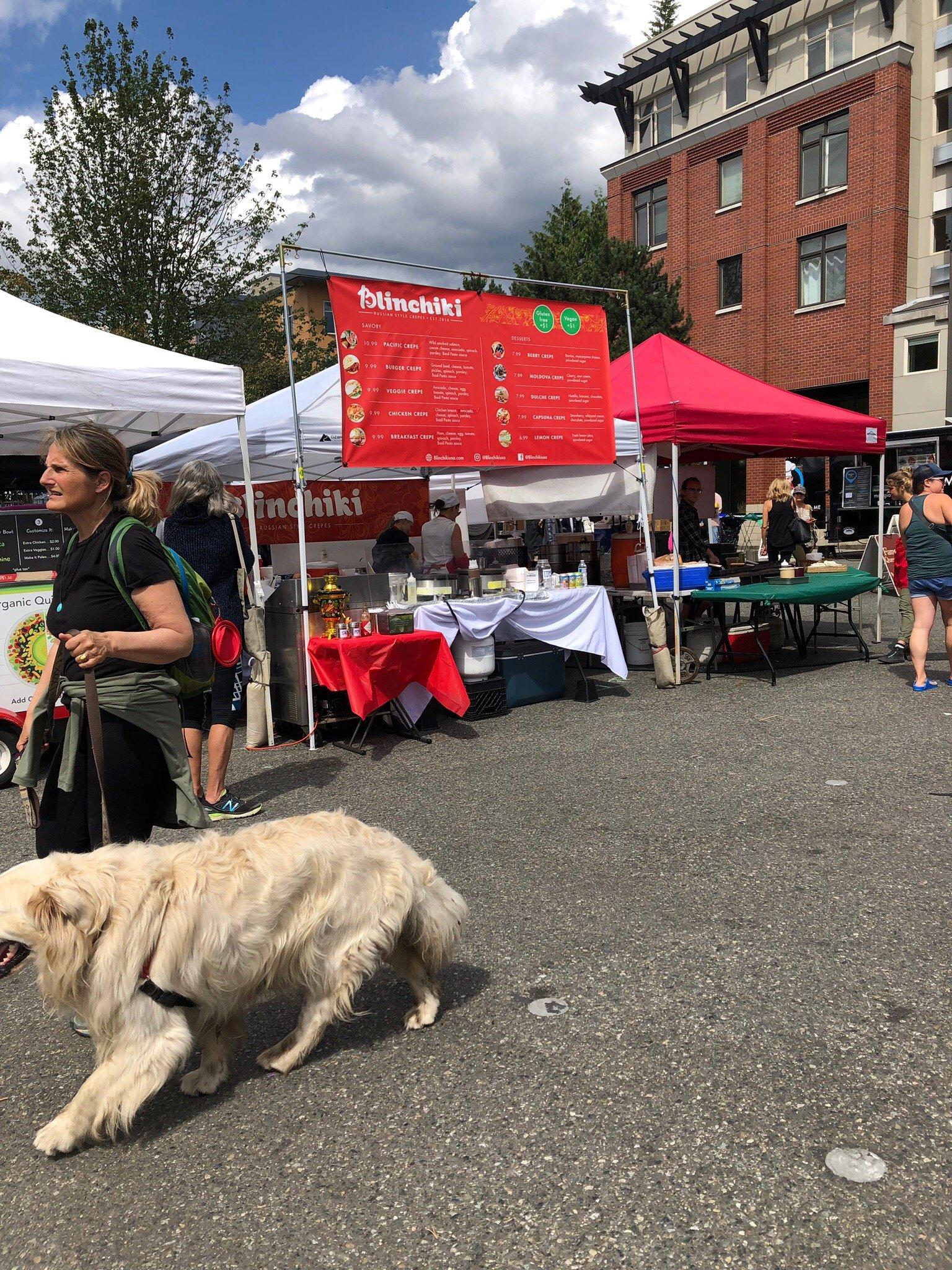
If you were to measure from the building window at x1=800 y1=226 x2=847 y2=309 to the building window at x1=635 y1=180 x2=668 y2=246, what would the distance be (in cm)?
522

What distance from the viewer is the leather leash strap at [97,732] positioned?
2811mm

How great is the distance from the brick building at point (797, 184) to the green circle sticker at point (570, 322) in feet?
63.8

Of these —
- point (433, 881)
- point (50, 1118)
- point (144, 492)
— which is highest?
point (144, 492)

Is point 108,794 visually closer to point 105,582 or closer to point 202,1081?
point 105,582

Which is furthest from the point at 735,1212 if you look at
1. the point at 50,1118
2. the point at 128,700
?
the point at 128,700

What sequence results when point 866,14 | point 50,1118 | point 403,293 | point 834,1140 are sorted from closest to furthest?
point 834,1140
point 50,1118
point 403,293
point 866,14

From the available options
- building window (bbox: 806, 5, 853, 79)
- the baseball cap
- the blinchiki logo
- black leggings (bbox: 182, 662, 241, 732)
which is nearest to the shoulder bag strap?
black leggings (bbox: 182, 662, 241, 732)

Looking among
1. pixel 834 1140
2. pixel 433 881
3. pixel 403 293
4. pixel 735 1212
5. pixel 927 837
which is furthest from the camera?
pixel 403 293

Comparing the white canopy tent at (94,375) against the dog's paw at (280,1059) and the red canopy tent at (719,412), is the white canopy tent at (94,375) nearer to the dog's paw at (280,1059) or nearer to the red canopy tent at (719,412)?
the red canopy tent at (719,412)

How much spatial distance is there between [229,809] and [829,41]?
29.5 meters

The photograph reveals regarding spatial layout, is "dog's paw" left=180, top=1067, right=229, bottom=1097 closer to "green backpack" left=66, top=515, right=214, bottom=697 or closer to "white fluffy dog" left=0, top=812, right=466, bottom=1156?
"white fluffy dog" left=0, top=812, right=466, bottom=1156

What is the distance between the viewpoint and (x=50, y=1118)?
2785 millimetres

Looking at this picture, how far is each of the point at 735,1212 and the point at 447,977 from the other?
4.76ft

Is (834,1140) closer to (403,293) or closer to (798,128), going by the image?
(403,293)
